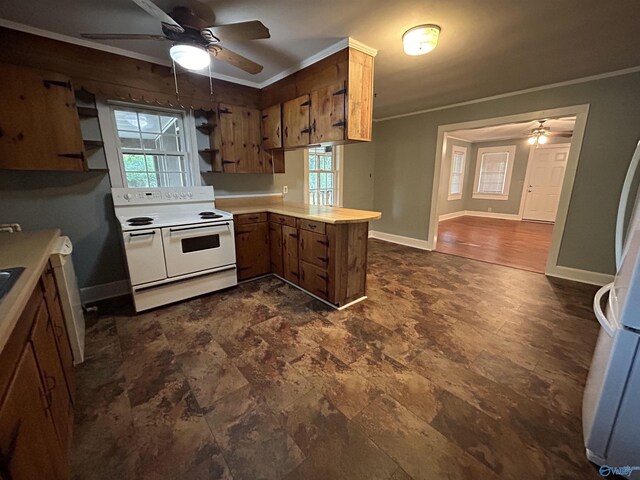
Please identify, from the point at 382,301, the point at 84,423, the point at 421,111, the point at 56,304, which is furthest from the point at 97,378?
the point at 421,111

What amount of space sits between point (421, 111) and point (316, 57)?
8.87 ft

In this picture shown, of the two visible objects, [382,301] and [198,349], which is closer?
[198,349]

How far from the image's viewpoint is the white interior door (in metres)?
6.96

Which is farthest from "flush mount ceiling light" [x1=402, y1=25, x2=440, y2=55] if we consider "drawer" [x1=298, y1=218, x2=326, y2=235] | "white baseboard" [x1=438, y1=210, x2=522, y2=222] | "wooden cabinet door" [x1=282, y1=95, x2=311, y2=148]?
"white baseboard" [x1=438, y1=210, x2=522, y2=222]

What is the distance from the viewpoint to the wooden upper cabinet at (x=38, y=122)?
6.81ft

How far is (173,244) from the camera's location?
2.64 meters

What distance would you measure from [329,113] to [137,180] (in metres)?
2.26

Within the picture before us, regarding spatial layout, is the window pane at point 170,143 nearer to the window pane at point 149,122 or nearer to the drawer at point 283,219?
the window pane at point 149,122

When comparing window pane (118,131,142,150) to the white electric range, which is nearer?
the white electric range

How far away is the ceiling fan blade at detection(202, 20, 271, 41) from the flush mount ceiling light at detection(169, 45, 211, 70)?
8.3 inches

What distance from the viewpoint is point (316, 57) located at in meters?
2.67

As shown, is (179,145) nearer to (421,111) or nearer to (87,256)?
(87,256)

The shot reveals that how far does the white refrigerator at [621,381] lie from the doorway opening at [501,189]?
3.18 meters

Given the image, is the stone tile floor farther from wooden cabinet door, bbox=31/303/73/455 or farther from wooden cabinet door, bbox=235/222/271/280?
wooden cabinet door, bbox=235/222/271/280
